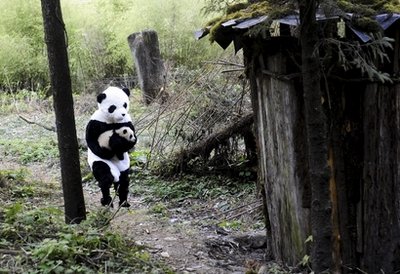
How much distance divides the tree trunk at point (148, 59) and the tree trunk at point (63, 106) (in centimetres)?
1162

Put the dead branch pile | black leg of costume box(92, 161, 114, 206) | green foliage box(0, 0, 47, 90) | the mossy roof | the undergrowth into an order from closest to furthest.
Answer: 1. the undergrowth
2. the mossy roof
3. black leg of costume box(92, 161, 114, 206)
4. the dead branch pile
5. green foliage box(0, 0, 47, 90)

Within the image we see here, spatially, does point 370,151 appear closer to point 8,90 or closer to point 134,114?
point 134,114

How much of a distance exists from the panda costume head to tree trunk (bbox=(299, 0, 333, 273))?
10.1ft

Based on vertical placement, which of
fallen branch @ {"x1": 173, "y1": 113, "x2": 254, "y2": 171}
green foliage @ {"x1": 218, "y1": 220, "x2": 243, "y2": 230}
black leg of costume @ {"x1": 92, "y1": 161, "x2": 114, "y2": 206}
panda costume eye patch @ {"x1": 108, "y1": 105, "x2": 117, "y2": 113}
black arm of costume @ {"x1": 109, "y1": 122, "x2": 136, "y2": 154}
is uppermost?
panda costume eye patch @ {"x1": 108, "y1": 105, "x2": 117, "y2": 113}

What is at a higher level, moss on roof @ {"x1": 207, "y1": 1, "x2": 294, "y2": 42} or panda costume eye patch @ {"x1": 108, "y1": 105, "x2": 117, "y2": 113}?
moss on roof @ {"x1": 207, "y1": 1, "x2": 294, "y2": 42}

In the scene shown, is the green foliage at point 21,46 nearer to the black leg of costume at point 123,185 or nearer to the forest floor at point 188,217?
the forest floor at point 188,217

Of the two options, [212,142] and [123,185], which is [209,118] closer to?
[212,142]

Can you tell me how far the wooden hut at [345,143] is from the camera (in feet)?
15.6

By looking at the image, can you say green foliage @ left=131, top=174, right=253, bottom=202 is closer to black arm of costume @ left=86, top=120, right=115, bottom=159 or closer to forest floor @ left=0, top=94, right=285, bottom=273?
forest floor @ left=0, top=94, right=285, bottom=273

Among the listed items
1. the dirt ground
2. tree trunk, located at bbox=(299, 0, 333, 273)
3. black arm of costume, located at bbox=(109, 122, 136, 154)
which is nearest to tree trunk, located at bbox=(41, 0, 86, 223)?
the dirt ground

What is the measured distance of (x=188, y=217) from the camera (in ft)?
25.7

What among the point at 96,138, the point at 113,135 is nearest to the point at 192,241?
the point at 113,135

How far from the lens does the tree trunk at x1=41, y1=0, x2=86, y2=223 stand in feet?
15.6

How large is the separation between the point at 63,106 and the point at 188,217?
11.3ft
